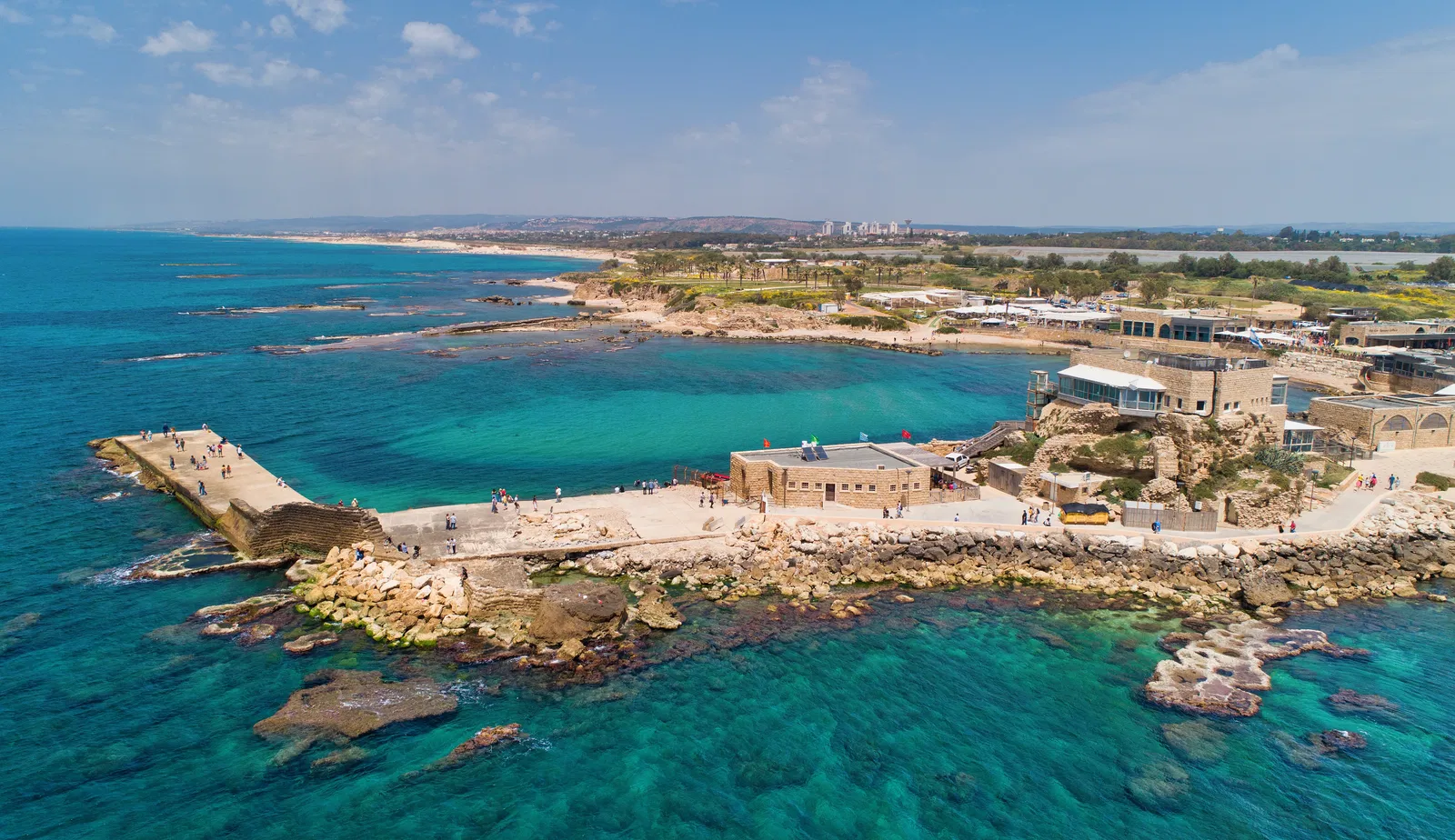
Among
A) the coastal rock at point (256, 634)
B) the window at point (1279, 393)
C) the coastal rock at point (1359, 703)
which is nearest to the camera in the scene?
the coastal rock at point (1359, 703)

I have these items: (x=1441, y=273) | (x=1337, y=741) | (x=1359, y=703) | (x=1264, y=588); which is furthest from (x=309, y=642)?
(x=1441, y=273)

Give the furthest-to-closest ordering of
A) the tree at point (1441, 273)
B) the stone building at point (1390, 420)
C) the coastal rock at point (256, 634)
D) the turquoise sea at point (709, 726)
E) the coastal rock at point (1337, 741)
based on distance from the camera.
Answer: the tree at point (1441, 273), the stone building at point (1390, 420), the coastal rock at point (256, 634), the coastal rock at point (1337, 741), the turquoise sea at point (709, 726)

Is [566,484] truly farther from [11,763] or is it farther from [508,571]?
[11,763]

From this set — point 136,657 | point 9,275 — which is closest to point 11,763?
point 136,657

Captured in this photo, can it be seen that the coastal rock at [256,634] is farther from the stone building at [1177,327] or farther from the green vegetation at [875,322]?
the green vegetation at [875,322]

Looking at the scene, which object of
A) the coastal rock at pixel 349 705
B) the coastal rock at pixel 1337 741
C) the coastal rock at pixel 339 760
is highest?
the coastal rock at pixel 349 705

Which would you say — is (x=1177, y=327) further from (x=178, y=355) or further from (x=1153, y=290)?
(x=178, y=355)

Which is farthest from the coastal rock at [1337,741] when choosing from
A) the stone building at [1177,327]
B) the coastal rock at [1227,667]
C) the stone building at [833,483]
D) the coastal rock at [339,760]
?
the stone building at [1177,327]
